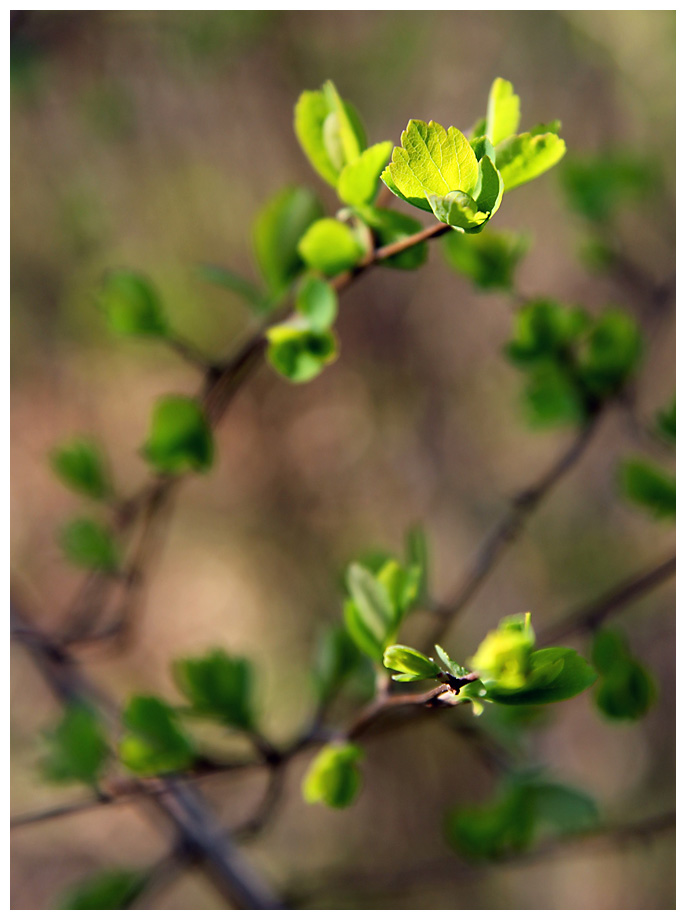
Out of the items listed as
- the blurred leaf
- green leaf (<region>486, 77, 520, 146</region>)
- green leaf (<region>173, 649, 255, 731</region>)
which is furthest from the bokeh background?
green leaf (<region>486, 77, 520, 146</region>)

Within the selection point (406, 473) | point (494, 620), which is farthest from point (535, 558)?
point (406, 473)

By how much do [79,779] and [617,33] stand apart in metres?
1.32

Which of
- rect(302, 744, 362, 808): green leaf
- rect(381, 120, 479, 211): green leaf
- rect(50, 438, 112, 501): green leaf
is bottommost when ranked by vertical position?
rect(302, 744, 362, 808): green leaf

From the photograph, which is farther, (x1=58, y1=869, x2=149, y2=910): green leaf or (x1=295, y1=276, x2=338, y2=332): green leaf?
(x1=58, y1=869, x2=149, y2=910): green leaf

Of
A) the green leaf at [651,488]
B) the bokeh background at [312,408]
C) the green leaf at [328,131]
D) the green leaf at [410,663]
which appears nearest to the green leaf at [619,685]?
the green leaf at [651,488]

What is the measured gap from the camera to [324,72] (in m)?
1.29

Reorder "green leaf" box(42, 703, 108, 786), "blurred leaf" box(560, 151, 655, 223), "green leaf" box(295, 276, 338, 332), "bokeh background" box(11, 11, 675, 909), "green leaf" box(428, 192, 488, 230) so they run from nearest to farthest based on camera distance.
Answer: "green leaf" box(428, 192, 488, 230) < "green leaf" box(295, 276, 338, 332) < "green leaf" box(42, 703, 108, 786) < "blurred leaf" box(560, 151, 655, 223) < "bokeh background" box(11, 11, 675, 909)

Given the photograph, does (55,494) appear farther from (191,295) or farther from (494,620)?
(494,620)

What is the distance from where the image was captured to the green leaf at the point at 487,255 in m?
0.42

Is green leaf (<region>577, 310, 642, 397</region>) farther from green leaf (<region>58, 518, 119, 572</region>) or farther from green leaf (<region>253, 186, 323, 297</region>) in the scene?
green leaf (<region>58, 518, 119, 572</region>)

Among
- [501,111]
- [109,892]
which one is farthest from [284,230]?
[109,892]

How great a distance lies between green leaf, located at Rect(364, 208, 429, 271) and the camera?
0.29 meters

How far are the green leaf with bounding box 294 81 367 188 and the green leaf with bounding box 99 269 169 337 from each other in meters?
0.16

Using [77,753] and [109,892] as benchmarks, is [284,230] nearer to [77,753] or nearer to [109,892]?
[77,753]
